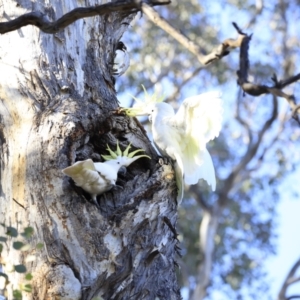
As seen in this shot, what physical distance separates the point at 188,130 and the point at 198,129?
2.9 inches

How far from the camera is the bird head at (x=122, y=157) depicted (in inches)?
105

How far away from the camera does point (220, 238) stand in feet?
30.4

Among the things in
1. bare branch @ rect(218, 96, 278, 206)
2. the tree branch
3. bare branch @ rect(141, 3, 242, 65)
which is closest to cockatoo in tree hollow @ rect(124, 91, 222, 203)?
bare branch @ rect(141, 3, 242, 65)

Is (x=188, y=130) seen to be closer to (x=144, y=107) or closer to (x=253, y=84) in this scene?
(x=144, y=107)

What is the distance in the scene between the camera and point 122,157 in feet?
8.85

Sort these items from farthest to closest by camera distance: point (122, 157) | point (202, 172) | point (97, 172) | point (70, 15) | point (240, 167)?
point (240, 167) → point (202, 172) → point (122, 157) → point (97, 172) → point (70, 15)

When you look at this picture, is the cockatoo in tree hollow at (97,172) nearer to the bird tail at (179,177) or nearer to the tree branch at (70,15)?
the bird tail at (179,177)

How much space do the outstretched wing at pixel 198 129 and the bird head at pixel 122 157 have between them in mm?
224

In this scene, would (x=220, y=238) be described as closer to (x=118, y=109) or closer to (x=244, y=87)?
(x=118, y=109)

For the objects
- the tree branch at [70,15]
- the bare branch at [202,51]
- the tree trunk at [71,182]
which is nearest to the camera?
the tree branch at [70,15]

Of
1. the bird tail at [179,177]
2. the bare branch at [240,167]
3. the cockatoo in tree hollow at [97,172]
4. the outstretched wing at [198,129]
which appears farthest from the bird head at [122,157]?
the bare branch at [240,167]

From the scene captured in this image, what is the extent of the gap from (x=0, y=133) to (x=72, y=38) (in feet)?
1.82

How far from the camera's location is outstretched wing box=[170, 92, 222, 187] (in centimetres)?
275

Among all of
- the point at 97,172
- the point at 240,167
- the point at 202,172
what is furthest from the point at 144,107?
the point at 240,167
